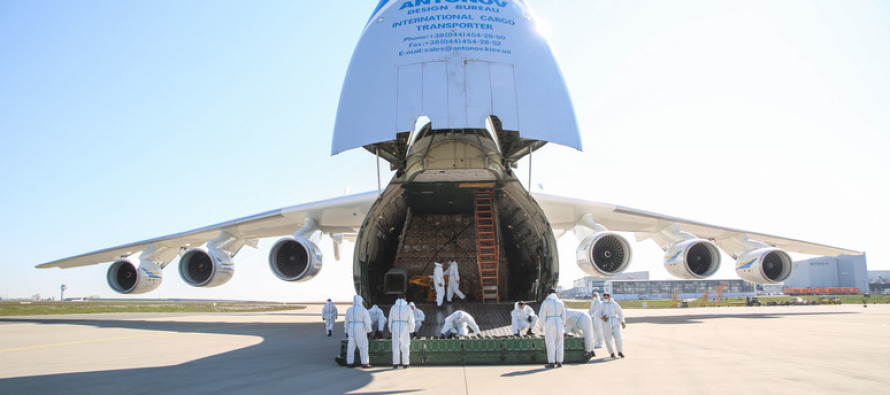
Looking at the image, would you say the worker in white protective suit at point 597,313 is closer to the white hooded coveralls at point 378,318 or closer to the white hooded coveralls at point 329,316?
the white hooded coveralls at point 378,318

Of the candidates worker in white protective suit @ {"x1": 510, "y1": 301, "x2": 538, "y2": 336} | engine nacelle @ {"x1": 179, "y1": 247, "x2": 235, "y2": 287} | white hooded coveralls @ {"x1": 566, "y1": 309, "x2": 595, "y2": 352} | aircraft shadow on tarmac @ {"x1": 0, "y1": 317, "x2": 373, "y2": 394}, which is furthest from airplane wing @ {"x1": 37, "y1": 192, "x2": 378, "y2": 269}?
white hooded coveralls @ {"x1": 566, "y1": 309, "x2": 595, "y2": 352}

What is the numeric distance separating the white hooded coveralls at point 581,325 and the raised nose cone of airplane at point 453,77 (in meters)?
2.30

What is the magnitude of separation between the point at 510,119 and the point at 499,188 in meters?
3.19

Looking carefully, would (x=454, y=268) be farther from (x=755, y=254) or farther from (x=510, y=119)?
(x=755, y=254)

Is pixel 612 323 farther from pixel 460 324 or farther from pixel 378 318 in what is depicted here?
pixel 378 318

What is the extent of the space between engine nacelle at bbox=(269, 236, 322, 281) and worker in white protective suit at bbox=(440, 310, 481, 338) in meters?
4.15

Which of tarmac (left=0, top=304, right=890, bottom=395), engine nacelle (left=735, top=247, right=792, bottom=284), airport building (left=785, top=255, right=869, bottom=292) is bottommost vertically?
airport building (left=785, top=255, right=869, bottom=292)

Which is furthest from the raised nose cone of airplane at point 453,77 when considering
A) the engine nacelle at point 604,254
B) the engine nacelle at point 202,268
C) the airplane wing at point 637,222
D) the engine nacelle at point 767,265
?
the engine nacelle at point 767,265

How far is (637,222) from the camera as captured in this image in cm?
1281

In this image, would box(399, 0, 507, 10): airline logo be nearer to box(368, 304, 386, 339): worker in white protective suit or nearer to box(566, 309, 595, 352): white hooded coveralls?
box(368, 304, 386, 339): worker in white protective suit

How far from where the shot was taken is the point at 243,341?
8992 millimetres

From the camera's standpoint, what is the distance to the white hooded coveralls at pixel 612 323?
22.2ft

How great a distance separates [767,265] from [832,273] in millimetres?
58624

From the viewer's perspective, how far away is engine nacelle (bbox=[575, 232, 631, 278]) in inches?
385
